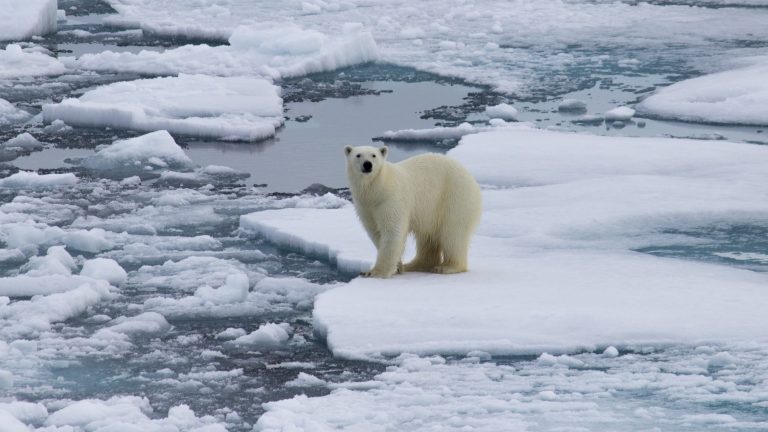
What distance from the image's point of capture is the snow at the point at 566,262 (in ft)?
16.5

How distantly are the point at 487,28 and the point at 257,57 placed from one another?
402 cm

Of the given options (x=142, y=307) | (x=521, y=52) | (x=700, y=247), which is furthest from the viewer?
(x=521, y=52)

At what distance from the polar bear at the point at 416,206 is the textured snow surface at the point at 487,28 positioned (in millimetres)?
6411

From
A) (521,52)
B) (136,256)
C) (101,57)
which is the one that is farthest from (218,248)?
(521,52)

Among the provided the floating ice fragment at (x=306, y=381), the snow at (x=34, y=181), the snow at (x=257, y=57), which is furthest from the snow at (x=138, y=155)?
the floating ice fragment at (x=306, y=381)

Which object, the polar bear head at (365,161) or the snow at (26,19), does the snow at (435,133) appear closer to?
the polar bear head at (365,161)

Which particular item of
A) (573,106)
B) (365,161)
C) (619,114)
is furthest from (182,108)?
(365,161)

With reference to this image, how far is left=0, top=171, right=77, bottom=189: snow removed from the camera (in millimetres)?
8539

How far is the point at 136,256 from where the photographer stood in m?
6.73

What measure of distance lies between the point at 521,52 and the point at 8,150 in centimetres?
688

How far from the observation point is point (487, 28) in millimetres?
16406

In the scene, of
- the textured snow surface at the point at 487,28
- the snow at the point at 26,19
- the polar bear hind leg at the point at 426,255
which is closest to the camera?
the polar bear hind leg at the point at 426,255

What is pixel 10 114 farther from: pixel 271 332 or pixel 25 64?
pixel 271 332

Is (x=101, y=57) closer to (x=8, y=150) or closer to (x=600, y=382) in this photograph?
(x=8, y=150)
